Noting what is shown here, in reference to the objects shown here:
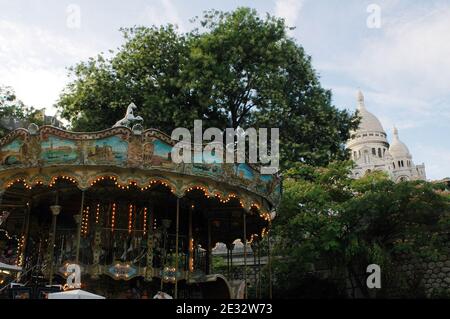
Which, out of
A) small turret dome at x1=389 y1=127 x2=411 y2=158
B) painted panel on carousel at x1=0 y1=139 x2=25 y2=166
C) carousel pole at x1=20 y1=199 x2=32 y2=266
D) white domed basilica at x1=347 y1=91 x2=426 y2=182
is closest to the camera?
painted panel on carousel at x1=0 y1=139 x2=25 y2=166

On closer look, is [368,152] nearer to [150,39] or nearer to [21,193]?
[150,39]

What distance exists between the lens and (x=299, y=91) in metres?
31.9

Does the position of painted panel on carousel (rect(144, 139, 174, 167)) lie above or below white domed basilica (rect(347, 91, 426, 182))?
below

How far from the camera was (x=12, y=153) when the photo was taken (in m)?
16.8

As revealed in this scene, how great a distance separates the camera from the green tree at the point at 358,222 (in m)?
22.7

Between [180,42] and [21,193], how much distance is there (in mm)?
15398

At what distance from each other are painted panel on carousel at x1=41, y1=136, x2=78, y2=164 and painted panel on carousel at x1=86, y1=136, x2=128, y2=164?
511mm

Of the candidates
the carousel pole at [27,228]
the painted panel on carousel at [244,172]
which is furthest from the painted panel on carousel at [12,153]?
the painted panel on carousel at [244,172]

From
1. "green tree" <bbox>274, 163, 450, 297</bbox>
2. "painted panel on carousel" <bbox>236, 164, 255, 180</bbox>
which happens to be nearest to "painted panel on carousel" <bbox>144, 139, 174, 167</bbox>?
"painted panel on carousel" <bbox>236, 164, 255, 180</bbox>

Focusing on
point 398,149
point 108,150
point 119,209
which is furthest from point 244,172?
point 398,149

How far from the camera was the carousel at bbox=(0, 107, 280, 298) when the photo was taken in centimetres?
1653

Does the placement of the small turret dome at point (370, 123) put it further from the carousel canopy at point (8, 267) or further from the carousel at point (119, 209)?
the carousel canopy at point (8, 267)

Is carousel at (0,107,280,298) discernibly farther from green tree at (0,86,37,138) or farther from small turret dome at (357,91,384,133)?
small turret dome at (357,91,384,133)

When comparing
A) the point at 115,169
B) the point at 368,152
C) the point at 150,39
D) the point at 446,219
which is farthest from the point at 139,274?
the point at 368,152
